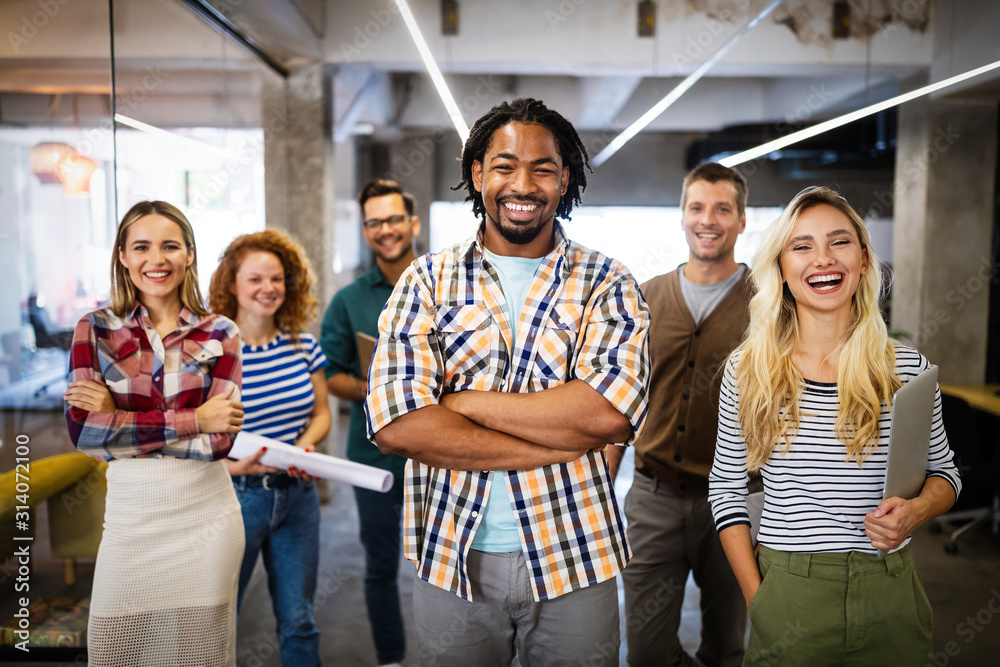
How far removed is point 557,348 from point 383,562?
4.95 ft

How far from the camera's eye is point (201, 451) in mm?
1783

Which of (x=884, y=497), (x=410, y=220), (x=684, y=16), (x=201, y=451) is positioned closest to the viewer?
(x=884, y=497)

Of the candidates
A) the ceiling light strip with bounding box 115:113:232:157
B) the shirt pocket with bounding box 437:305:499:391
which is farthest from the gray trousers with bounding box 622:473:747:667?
the ceiling light strip with bounding box 115:113:232:157

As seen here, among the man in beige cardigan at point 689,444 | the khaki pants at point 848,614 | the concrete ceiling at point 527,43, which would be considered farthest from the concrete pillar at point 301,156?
the khaki pants at point 848,614

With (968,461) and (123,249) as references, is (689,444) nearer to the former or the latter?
(123,249)

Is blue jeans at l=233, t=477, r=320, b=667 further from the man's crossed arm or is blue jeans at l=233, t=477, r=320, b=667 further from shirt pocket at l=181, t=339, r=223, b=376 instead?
the man's crossed arm

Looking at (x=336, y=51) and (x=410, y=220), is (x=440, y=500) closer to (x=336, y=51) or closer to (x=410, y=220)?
(x=410, y=220)

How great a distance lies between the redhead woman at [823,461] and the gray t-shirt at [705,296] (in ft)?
1.93

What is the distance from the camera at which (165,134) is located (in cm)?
328

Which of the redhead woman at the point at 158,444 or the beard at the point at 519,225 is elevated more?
the beard at the point at 519,225

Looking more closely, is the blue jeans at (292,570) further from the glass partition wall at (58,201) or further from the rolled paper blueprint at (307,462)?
the glass partition wall at (58,201)

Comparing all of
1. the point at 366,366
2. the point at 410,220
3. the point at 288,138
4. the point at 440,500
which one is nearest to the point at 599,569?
the point at 440,500

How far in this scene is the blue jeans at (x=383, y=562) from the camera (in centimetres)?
265

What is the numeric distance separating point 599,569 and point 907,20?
214 inches
